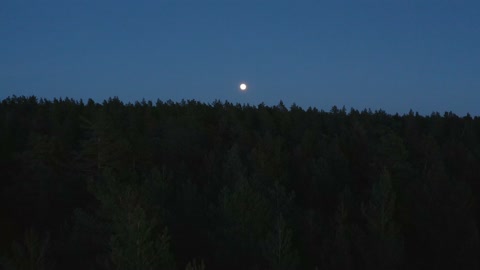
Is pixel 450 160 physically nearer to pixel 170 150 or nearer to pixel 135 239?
pixel 170 150

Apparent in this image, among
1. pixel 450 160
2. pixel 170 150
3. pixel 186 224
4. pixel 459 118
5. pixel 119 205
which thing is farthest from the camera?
pixel 459 118

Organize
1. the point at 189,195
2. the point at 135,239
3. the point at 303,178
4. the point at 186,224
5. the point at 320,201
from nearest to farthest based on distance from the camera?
the point at 135,239, the point at 186,224, the point at 189,195, the point at 320,201, the point at 303,178

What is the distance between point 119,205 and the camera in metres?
14.9

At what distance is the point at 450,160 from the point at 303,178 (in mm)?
9017

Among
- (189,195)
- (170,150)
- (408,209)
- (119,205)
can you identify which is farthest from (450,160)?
(119,205)

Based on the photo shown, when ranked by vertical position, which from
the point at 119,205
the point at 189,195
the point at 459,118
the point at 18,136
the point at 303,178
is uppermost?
the point at 459,118

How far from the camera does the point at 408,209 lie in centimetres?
2319

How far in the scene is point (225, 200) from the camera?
17.0m

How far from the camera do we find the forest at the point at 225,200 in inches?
601

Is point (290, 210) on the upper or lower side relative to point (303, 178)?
lower

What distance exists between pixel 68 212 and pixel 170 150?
10.00 m

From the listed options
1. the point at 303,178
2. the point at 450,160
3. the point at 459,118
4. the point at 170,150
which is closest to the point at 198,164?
the point at 170,150

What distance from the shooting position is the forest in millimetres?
15258

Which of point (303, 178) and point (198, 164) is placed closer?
point (303, 178)
